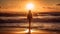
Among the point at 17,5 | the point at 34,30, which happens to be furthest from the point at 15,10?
the point at 34,30

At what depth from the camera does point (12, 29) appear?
1430mm

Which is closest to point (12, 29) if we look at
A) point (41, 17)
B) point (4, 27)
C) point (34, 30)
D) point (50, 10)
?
point (4, 27)

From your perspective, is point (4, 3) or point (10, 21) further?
point (4, 3)

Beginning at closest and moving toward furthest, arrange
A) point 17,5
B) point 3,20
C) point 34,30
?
point 34,30 → point 3,20 → point 17,5

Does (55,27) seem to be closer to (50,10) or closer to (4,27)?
(50,10)

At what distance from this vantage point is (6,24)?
150 centimetres

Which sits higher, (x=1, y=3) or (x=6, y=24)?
(x=1, y=3)

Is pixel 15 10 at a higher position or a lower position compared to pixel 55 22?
higher

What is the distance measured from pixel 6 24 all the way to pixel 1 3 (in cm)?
28

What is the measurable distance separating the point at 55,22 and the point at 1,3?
566mm

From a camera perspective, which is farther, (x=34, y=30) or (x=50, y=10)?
(x=50, y=10)

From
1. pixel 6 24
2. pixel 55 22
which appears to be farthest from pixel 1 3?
pixel 55 22

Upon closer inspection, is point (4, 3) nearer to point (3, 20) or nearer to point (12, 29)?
point (3, 20)

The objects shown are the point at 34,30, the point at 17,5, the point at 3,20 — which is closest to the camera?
the point at 34,30
